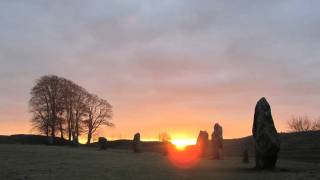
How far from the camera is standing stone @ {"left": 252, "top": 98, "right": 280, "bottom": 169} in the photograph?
125 ft

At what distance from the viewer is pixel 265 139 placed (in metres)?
38.5

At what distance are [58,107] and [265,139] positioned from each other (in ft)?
203

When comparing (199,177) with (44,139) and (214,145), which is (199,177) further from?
(44,139)

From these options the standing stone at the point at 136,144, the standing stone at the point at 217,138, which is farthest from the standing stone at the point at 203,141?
the standing stone at the point at 136,144

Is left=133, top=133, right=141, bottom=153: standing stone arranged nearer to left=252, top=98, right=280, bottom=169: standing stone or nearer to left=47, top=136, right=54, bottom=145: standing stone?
left=47, top=136, right=54, bottom=145: standing stone

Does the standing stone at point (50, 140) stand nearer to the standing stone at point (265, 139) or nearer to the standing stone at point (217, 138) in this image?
the standing stone at point (217, 138)

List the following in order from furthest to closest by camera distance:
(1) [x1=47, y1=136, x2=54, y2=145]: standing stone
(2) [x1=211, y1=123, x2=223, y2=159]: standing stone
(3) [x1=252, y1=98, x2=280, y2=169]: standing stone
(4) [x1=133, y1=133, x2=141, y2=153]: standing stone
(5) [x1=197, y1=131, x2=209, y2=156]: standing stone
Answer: (1) [x1=47, y1=136, x2=54, y2=145]: standing stone, (4) [x1=133, y1=133, x2=141, y2=153]: standing stone, (5) [x1=197, y1=131, x2=209, y2=156]: standing stone, (2) [x1=211, y1=123, x2=223, y2=159]: standing stone, (3) [x1=252, y1=98, x2=280, y2=169]: standing stone

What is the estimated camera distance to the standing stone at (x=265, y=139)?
38.0 metres

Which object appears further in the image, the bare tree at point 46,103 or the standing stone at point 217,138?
the bare tree at point 46,103

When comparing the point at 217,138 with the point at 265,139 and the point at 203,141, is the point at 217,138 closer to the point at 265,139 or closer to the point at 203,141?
the point at 203,141

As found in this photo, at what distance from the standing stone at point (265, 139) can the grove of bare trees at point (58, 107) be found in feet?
191

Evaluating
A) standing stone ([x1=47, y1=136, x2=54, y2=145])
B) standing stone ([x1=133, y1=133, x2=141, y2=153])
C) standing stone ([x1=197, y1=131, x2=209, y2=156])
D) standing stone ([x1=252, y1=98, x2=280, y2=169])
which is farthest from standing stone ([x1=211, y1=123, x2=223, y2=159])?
standing stone ([x1=47, y1=136, x2=54, y2=145])

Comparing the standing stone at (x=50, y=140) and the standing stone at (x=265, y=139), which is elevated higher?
the standing stone at (x=50, y=140)

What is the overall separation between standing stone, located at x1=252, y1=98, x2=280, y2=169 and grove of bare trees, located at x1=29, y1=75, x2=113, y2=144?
58092 millimetres
